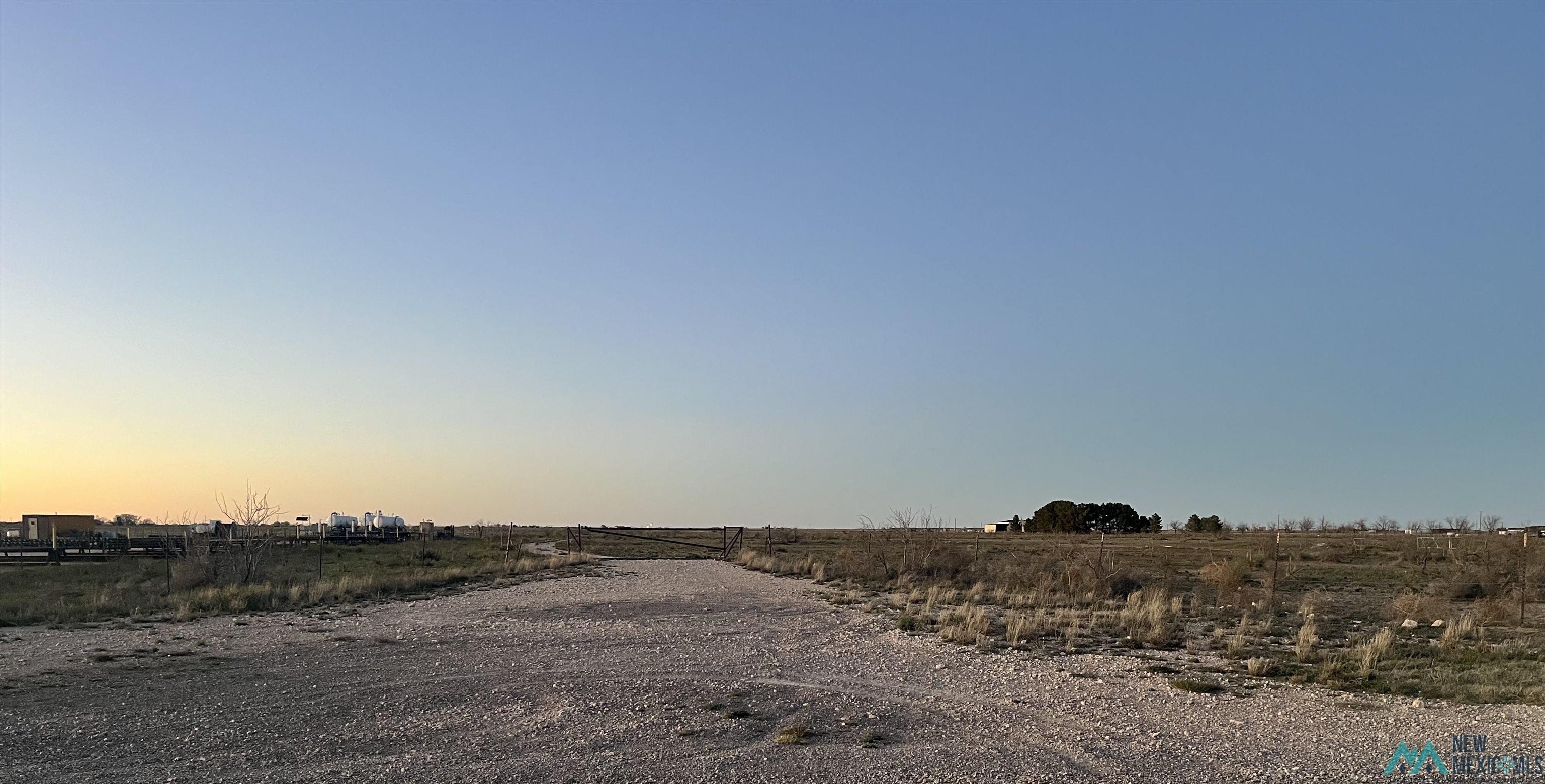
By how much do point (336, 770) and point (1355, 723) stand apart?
9.45 m

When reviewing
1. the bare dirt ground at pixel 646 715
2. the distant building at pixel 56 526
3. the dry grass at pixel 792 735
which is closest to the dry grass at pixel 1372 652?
the bare dirt ground at pixel 646 715

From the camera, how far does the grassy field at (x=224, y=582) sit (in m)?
21.5

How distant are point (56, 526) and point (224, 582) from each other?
5426 cm

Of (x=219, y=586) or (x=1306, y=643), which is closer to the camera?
(x=1306, y=643)

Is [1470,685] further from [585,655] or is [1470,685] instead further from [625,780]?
[585,655]

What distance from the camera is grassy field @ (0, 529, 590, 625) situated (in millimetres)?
21500

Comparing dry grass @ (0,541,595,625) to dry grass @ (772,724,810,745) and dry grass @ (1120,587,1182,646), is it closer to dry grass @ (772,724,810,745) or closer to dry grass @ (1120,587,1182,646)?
dry grass @ (772,724,810,745)

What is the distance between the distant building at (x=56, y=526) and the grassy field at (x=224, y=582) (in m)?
26.5

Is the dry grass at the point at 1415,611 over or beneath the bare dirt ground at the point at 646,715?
beneath

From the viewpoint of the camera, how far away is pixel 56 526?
70.4 metres

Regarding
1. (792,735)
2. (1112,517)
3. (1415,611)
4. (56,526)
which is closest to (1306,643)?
(1415,611)

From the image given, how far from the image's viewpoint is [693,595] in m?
25.8

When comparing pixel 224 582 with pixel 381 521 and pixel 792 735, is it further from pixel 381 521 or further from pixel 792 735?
pixel 381 521

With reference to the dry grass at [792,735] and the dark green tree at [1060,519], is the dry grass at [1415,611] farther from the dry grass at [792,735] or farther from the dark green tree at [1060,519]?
the dark green tree at [1060,519]
